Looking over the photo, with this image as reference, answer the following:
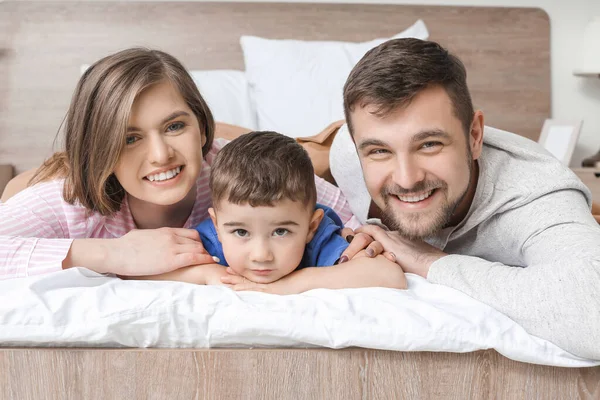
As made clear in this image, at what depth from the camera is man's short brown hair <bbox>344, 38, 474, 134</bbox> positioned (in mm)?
1229

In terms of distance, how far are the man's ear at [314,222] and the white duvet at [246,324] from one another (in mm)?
289

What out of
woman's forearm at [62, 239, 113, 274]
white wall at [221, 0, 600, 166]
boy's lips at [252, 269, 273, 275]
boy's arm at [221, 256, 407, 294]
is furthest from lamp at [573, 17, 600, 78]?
woman's forearm at [62, 239, 113, 274]

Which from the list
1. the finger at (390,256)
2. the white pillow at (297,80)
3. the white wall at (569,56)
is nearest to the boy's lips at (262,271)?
the finger at (390,256)

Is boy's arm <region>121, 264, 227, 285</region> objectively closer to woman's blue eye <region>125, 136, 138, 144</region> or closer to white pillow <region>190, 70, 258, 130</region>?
woman's blue eye <region>125, 136, 138, 144</region>

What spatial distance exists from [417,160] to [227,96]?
1618mm

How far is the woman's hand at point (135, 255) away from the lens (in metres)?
1.23

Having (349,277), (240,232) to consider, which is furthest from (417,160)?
(240,232)

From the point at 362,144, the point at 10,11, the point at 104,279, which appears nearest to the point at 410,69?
the point at 362,144

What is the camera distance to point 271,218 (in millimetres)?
1219

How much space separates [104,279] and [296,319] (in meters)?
0.38

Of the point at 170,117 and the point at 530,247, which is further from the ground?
the point at 170,117

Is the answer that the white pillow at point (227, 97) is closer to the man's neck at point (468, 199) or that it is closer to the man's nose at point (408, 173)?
the man's neck at point (468, 199)

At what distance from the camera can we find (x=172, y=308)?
1022 millimetres

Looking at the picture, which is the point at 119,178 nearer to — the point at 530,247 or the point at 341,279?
the point at 341,279
